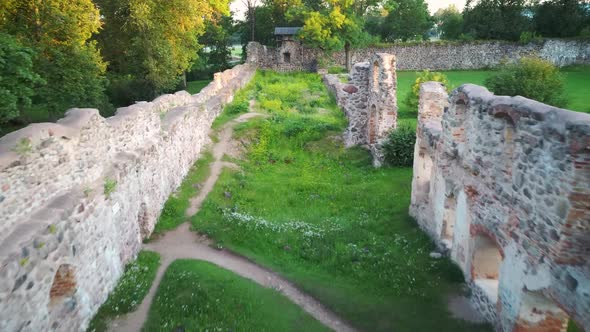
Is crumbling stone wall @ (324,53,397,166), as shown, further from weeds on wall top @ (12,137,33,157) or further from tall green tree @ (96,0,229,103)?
weeds on wall top @ (12,137,33,157)

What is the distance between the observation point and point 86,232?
330 inches

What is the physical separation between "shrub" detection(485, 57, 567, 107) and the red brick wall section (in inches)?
841

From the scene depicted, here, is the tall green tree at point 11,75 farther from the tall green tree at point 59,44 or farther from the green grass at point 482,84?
the green grass at point 482,84

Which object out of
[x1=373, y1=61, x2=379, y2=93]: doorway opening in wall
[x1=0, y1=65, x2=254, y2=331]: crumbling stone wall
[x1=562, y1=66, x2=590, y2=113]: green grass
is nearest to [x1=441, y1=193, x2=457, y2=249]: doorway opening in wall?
[x1=0, y1=65, x2=254, y2=331]: crumbling stone wall

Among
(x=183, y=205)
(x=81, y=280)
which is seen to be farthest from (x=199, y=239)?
(x=81, y=280)

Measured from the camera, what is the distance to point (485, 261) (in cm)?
918

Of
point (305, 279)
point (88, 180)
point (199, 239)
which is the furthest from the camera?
point (199, 239)

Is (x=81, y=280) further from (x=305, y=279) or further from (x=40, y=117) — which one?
(x=40, y=117)

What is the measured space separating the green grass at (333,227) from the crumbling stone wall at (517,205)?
0.87 metres

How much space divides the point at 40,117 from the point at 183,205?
15684 mm

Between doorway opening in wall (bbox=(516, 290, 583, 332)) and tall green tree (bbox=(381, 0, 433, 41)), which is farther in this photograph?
tall green tree (bbox=(381, 0, 433, 41))

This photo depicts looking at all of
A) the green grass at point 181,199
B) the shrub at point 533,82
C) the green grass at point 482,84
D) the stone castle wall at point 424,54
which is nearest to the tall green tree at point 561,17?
the stone castle wall at point 424,54

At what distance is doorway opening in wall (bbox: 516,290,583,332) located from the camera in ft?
23.5

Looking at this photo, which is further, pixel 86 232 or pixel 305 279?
pixel 305 279
